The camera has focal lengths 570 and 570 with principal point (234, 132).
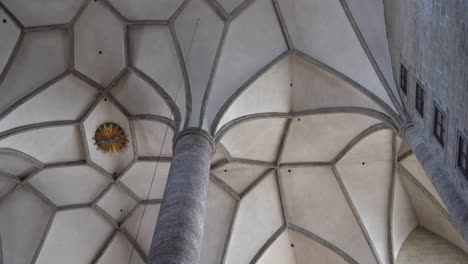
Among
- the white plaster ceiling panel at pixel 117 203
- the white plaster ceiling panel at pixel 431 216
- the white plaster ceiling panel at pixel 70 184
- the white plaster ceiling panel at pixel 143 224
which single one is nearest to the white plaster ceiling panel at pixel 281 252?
the white plaster ceiling panel at pixel 143 224

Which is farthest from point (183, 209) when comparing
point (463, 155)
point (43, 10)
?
point (43, 10)

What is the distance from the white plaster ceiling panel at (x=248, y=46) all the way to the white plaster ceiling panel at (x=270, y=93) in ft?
0.89

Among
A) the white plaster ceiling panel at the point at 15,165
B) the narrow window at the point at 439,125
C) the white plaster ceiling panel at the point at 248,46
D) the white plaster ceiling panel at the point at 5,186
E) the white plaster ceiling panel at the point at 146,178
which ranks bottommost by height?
the narrow window at the point at 439,125

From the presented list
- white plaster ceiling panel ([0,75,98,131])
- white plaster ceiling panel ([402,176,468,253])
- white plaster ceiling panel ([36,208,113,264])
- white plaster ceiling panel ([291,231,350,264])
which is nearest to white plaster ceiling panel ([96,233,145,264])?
white plaster ceiling panel ([36,208,113,264])

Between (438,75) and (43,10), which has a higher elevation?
(43,10)

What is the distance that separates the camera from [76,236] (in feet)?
54.9

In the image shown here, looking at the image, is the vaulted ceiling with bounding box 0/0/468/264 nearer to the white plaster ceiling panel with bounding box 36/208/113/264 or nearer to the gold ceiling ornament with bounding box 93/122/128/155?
the white plaster ceiling panel with bounding box 36/208/113/264

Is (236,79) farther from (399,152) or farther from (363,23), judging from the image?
(399,152)

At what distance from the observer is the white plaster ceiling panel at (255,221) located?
16.1m

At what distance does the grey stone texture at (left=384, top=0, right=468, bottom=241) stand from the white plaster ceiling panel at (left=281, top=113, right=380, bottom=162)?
9.94 ft

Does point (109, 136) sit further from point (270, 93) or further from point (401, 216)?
point (401, 216)

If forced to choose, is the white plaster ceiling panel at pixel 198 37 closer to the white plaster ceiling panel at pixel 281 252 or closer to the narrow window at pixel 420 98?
the narrow window at pixel 420 98

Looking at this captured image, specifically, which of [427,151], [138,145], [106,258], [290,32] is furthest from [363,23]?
[106,258]

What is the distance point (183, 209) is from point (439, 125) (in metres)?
4.35
